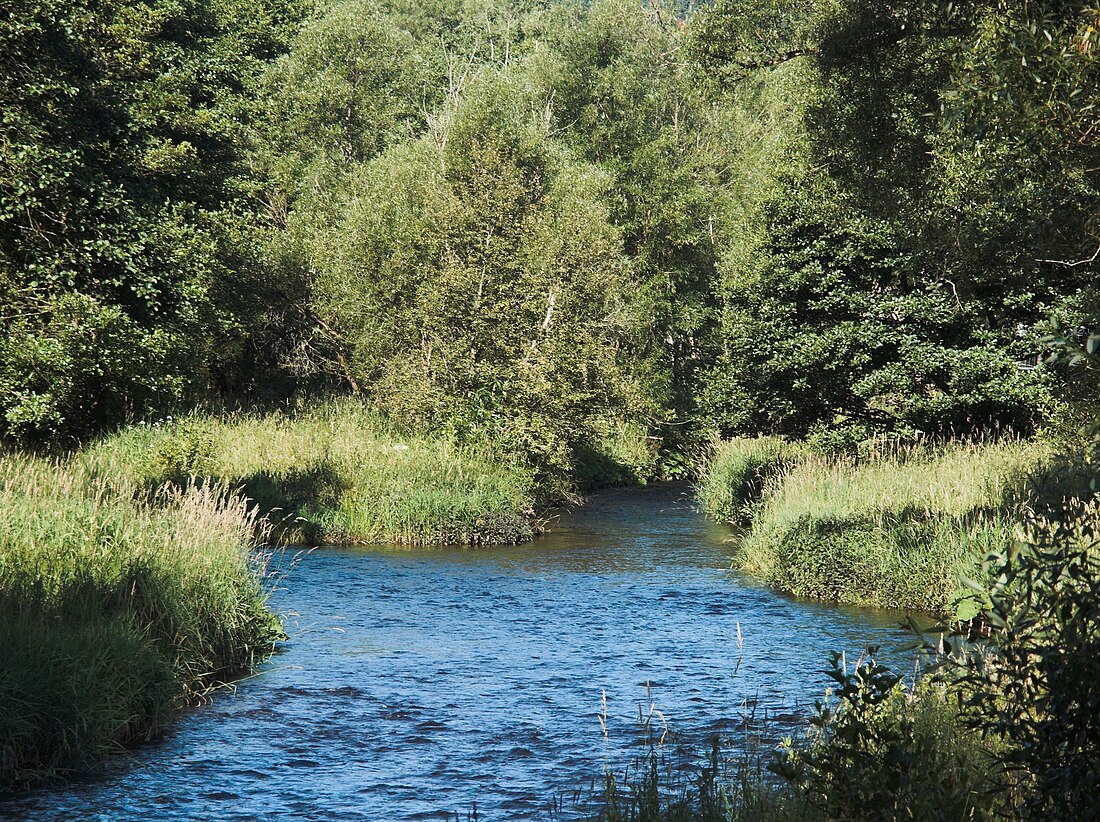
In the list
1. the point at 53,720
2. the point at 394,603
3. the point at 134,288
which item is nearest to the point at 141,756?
the point at 53,720

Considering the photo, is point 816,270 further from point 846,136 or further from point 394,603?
point 394,603

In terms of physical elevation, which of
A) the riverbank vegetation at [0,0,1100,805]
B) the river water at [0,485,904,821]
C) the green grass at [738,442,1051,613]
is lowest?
the river water at [0,485,904,821]

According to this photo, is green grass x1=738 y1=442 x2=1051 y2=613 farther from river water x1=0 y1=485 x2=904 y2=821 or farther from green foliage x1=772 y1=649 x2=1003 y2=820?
green foliage x1=772 y1=649 x2=1003 y2=820

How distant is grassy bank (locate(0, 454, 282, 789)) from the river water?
0.45 m

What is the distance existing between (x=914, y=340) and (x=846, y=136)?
11200 millimetres

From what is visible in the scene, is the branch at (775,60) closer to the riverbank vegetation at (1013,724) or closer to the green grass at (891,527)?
the green grass at (891,527)

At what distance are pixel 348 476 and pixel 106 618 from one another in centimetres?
1502

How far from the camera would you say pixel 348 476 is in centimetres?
2670

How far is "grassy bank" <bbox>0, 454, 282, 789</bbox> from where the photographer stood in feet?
32.9

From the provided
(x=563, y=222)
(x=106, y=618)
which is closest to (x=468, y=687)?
(x=106, y=618)

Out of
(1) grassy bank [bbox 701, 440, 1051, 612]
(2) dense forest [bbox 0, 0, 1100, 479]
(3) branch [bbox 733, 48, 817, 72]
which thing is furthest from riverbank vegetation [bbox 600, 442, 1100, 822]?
(3) branch [bbox 733, 48, 817, 72]

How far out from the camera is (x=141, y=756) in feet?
34.8

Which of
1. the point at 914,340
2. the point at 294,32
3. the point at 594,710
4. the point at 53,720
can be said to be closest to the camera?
the point at 53,720

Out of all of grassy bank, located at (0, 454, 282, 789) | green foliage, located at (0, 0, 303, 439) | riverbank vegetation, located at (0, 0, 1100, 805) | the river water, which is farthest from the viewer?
green foliage, located at (0, 0, 303, 439)
